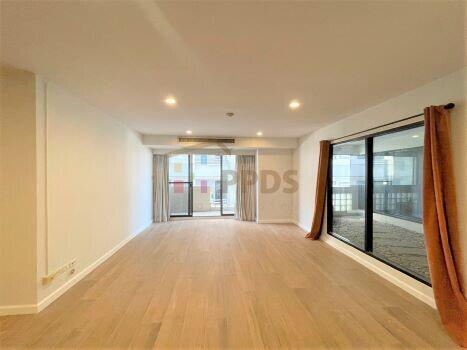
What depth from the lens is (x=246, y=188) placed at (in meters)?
6.57

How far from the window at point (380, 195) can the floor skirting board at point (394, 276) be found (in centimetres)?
12

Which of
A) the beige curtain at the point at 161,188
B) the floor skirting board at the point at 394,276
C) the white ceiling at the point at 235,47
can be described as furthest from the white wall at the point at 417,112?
the beige curtain at the point at 161,188

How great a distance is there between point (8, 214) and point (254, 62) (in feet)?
8.82

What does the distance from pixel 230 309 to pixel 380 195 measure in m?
3.79

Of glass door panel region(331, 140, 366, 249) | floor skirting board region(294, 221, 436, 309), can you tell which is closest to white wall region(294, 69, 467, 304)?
floor skirting board region(294, 221, 436, 309)

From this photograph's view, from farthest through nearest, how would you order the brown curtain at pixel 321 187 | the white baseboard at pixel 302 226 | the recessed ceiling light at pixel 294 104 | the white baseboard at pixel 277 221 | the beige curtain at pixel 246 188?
the beige curtain at pixel 246 188 → the white baseboard at pixel 277 221 → the white baseboard at pixel 302 226 → the brown curtain at pixel 321 187 → the recessed ceiling light at pixel 294 104

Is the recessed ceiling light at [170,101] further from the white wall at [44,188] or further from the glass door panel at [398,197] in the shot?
the glass door panel at [398,197]

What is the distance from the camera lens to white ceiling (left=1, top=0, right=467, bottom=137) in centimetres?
130

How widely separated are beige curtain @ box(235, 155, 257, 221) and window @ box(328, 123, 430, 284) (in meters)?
2.52

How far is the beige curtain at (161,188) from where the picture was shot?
631cm

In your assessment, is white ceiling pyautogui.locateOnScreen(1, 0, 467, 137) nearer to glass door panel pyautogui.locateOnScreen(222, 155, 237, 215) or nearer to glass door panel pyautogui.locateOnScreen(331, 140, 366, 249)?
glass door panel pyautogui.locateOnScreen(331, 140, 366, 249)

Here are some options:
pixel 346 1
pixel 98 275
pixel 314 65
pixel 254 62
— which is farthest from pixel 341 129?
pixel 98 275

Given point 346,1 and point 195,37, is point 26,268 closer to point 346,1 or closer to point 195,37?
point 195,37

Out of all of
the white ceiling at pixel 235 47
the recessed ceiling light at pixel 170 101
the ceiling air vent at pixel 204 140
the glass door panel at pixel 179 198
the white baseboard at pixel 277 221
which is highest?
the recessed ceiling light at pixel 170 101
